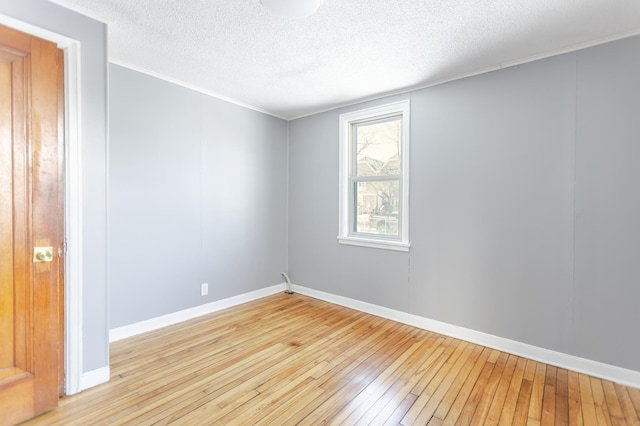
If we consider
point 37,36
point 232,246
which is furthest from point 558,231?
point 37,36

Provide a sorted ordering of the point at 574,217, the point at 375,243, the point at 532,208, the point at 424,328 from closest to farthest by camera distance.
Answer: the point at 574,217
the point at 532,208
the point at 424,328
the point at 375,243

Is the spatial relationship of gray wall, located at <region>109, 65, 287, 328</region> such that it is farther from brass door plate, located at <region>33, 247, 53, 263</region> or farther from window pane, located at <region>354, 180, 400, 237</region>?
window pane, located at <region>354, 180, 400, 237</region>

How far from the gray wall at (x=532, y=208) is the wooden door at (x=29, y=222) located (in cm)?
288

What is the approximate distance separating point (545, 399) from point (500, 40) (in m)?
2.59

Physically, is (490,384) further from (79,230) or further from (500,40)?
(79,230)

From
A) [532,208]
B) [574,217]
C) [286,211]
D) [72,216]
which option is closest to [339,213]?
[286,211]

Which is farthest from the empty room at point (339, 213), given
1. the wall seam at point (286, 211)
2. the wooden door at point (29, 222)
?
the wall seam at point (286, 211)

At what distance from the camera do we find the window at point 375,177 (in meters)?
3.30

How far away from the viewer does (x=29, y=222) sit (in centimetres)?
175

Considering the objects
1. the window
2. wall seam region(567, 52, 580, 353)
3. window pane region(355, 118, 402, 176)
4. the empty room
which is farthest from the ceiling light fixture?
wall seam region(567, 52, 580, 353)

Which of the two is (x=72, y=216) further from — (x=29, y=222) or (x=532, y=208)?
(x=532, y=208)

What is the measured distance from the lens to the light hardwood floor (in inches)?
70.4

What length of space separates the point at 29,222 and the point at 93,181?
432 mm

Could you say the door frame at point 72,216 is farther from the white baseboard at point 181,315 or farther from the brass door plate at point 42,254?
the white baseboard at point 181,315
